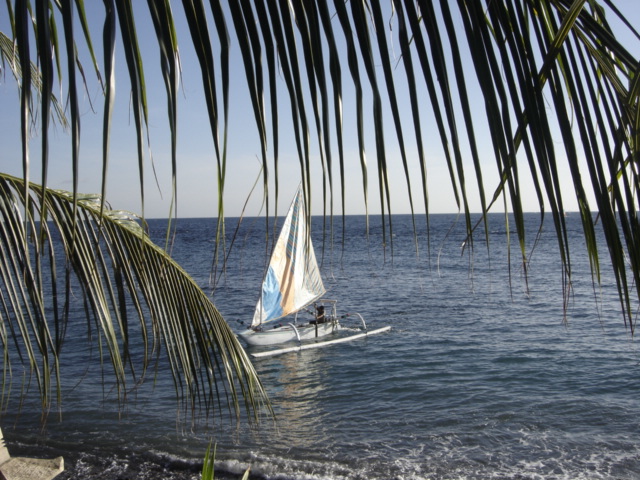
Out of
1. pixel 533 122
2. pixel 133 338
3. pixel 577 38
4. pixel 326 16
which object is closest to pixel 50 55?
pixel 326 16

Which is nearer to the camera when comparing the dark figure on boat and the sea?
the sea

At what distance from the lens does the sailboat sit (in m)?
19.2

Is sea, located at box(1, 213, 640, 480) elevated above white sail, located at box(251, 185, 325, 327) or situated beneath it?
situated beneath

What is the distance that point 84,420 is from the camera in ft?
42.0

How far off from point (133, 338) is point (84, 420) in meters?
7.99

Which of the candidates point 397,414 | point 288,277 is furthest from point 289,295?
point 397,414

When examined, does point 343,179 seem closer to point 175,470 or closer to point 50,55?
point 50,55

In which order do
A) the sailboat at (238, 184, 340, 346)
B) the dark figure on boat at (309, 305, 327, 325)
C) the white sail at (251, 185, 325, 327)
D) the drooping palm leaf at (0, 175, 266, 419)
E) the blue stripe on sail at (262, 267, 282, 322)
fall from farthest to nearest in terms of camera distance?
the dark figure on boat at (309, 305, 327, 325) < the white sail at (251, 185, 325, 327) < the blue stripe on sail at (262, 267, 282, 322) < the sailboat at (238, 184, 340, 346) < the drooping palm leaf at (0, 175, 266, 419)

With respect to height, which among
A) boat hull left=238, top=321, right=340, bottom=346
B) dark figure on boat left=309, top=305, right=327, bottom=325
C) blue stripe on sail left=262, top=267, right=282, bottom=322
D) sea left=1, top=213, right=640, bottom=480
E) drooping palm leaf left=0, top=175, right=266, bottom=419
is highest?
drooping palm leaf left=0, top=175, right=266, bottom=419

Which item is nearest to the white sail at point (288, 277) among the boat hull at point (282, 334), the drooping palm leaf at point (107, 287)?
the boat hull at point (282, 334)

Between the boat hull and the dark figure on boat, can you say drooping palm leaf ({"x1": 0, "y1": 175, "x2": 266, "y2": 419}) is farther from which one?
the dark figure on boat

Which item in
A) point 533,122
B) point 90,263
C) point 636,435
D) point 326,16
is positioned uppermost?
point 326,16

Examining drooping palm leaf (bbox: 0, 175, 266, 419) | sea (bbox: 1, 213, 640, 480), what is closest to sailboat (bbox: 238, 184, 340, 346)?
sea (bbox: 1, 213, 640, 480)

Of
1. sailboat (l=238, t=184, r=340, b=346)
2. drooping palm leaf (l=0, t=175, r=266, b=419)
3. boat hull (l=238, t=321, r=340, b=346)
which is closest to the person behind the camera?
drooping palm leaf (l=0, t=175, r=266, b=419)
